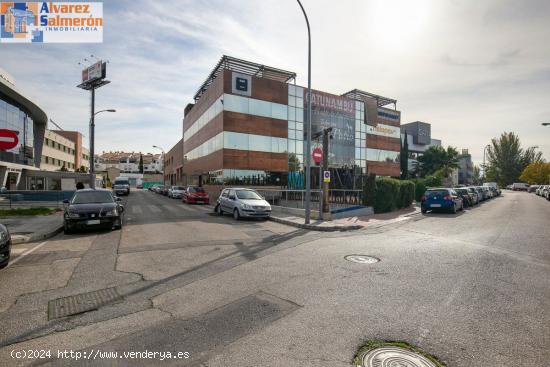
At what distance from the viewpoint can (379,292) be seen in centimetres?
454

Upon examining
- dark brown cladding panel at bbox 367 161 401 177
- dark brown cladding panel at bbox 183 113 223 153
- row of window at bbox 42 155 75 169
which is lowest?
dark brown cladding panel at bbox 367 161 401 177

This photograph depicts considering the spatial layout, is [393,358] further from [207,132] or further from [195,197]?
[207,132]

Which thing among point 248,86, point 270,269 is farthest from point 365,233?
point 248,86

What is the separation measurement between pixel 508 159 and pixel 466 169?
3313 cm

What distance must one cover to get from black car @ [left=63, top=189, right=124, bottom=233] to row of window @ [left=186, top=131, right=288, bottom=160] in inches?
674

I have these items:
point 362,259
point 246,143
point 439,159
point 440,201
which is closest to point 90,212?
point 362,259

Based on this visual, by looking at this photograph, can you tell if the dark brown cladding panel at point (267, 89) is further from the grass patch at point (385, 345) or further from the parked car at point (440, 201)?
the grass patch at point (385, 345)

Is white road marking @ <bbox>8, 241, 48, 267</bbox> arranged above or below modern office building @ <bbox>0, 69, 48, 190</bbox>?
below

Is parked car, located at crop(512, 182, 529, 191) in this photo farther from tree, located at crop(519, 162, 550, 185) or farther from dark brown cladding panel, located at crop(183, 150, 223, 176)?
dark brown cladding panel, located at crop(183, 150, 223, 176)

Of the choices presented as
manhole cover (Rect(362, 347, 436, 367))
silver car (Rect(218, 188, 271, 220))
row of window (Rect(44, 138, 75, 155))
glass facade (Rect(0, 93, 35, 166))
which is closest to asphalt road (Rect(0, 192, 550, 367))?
manhole cover (Rect(362, 347, 436, 367))

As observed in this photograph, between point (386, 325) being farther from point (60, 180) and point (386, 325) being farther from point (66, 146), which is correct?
point (66, 146)

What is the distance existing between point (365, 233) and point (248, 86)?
22360 millimetres

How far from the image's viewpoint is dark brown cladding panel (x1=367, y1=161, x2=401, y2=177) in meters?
40.0

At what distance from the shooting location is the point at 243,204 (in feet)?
45.5
